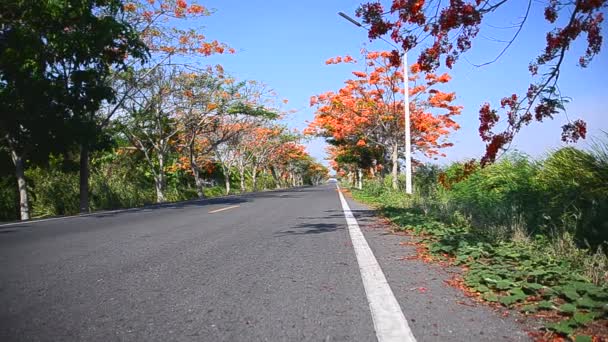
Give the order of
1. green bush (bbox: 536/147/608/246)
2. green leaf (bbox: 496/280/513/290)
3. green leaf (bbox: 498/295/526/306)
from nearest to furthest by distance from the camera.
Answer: green leaf (bbox: 498/295/526/306), green leaf (bbox: 496/280/513/290), green bush (bbox: 536/147/608/246)

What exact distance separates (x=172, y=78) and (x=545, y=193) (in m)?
20.6

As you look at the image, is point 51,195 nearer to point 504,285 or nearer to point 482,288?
point 482,288

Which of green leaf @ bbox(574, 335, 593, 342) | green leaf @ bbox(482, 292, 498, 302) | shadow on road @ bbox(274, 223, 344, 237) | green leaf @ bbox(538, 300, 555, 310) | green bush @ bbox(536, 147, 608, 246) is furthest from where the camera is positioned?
shadow on road @ bbox(274, 223, 344, 237)

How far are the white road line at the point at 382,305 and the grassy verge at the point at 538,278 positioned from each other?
2.38 feet

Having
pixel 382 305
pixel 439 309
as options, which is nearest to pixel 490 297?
pixel 439 309

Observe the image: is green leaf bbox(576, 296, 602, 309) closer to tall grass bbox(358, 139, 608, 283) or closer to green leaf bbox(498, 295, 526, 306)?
green leaf bbox(498, 295, 526, 306)

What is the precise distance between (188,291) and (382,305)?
161cm

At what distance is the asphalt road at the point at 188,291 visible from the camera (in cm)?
271

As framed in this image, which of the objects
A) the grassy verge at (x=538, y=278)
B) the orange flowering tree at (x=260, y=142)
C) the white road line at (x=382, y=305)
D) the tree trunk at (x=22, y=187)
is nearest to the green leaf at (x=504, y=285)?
the grassy verge at (x=538, y=278)

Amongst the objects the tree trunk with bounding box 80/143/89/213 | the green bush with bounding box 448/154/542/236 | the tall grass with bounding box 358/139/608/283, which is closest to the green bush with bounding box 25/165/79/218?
the tree trunk with bounding box 80/143/89/213

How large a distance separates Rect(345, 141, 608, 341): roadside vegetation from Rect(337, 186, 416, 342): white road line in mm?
694

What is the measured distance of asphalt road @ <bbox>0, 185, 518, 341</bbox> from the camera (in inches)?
107

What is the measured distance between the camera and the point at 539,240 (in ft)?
18.9

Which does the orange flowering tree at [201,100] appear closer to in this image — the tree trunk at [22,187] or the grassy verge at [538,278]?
the tree trunk at [22,187]
